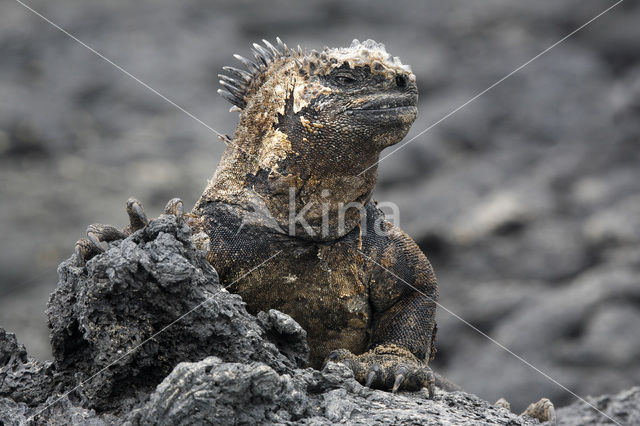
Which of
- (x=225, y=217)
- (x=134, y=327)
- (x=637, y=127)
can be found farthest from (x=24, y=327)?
(x=637, y=127)

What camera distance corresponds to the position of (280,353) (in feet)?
13.3

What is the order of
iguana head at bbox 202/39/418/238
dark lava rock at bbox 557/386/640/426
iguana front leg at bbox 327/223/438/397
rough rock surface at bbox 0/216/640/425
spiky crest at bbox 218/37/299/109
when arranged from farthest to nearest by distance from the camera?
dark lava rock at bbox 557/386/640/426 < spiky crest at bbox 218/37/299/109 < iguana front leg at bbox 327/223/438/397 < iguana head at bbox 202/39/418/238 < rough rock surface at bbox 0/216/640/425

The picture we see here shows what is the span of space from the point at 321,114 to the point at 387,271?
1090mm

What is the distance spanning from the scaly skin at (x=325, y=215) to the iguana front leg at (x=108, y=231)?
0.07 feet

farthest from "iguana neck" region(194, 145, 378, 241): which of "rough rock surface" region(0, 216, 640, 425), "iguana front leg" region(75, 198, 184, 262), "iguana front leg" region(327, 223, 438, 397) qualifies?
"rough rock surface" region(0, 216, 640, 425)

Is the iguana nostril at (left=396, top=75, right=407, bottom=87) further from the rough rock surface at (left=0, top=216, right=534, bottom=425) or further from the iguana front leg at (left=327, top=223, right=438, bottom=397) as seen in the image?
the rough rock surface at (left=0, top=216, right=534, bottom=425)

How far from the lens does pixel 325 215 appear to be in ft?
16.6

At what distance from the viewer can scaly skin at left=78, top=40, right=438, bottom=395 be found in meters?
4.86

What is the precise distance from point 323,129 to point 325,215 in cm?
52

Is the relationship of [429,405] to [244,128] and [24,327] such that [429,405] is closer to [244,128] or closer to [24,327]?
[244,128]

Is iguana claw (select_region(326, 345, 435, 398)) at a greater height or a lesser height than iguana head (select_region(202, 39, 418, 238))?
lesser

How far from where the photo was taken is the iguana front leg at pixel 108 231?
4348 millimetres

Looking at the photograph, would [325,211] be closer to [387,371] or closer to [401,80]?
[401,80]

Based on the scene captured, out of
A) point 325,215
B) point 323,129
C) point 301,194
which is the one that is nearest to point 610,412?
point 325,215
